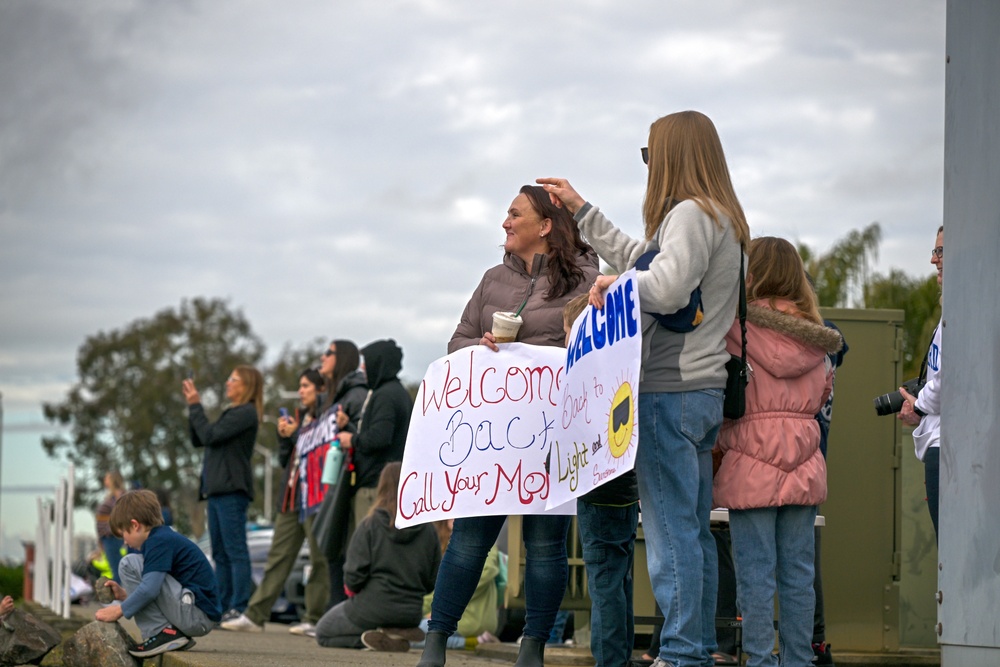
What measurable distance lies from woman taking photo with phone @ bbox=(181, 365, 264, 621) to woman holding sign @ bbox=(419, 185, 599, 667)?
15.1ft

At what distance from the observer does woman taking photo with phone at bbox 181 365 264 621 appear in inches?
389

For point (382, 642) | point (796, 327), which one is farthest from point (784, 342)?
point (382, 642)

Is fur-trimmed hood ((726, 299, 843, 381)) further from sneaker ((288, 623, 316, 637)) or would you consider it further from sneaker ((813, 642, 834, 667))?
sneaker ((288, 623, 316, 637))

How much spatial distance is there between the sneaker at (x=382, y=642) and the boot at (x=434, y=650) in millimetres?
3362

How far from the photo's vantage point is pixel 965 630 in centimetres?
380

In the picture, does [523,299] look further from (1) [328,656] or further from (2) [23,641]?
(2) [23,641]

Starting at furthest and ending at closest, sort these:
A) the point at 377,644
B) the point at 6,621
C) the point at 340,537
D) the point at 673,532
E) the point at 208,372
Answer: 1. the point at 208,372
2. the point at 340,537
3. the point at 377,644
4. the point at 6,621
5. the point at 673,532

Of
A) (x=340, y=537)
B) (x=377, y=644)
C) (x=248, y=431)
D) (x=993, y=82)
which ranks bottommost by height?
(x=377, y=644)

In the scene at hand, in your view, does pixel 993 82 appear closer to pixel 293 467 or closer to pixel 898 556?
pixel 898 556

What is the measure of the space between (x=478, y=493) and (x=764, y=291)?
1.35m

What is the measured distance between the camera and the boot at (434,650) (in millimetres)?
5141

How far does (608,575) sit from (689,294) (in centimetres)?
116

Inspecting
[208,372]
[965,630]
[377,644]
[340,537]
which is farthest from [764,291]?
[208,372]

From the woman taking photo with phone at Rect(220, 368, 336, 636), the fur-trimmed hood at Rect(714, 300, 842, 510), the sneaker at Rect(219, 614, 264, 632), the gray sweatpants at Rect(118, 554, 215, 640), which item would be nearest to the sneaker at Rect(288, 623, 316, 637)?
the woman taking photo with phone at Rect(220, 368, 336, 636)
